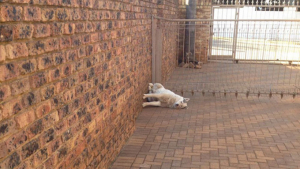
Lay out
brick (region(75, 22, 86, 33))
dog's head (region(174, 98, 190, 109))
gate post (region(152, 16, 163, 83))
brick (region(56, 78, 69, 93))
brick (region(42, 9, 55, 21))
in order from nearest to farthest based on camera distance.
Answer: brick (region(42, 9, 55, 21)) → brick (region(56, 78, 69, 93)) → brick (region(75, 22, 86, 33)) → dog's head (region(174, 98, 190, 109)) → gate post (region(152, 16, 163, 83))

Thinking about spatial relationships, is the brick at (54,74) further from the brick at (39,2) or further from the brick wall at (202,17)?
the brick wall at (202,17)

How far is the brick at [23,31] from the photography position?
1780mm

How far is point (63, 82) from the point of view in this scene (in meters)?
2.42

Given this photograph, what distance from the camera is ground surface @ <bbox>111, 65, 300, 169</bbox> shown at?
383cm

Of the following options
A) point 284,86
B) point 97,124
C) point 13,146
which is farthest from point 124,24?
point 284,86

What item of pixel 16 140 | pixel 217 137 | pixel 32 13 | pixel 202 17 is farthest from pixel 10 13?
pixel 202 17

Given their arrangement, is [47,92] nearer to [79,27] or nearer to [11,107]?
[11,107]

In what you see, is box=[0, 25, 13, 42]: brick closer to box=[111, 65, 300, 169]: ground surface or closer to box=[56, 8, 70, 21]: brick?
box=[56, 8, 70, 21]: brick

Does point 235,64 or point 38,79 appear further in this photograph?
point 235,64

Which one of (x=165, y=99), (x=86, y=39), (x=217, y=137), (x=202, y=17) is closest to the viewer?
(x=86, y=39)

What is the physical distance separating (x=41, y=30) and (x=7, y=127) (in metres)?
0.73

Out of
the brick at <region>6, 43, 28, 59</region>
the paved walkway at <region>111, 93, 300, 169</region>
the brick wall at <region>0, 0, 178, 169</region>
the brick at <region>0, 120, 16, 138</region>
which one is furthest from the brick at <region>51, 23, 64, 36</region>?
the paved walkway at <region>111, 93, 300, 169</region>

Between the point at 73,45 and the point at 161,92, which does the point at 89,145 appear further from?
the point at 161,92

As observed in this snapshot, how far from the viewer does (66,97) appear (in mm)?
2480
